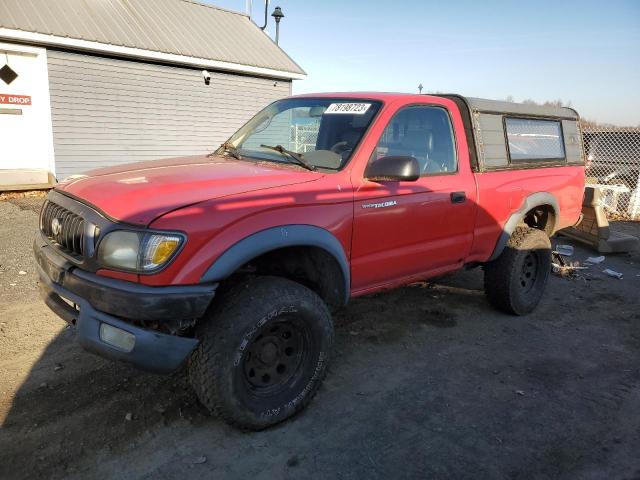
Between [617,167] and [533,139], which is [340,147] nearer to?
[533,139]

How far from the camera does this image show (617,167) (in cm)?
991

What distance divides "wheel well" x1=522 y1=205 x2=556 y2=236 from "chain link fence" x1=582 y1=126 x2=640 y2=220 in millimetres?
5399

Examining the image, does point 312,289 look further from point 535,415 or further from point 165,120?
point 165,120

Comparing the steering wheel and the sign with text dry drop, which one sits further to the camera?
the sign with text dry drop

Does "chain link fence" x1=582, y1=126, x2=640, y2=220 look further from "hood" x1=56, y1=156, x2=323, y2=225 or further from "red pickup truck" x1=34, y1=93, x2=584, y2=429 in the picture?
"hood" x1=56, y1=156, x2=323, y2=225

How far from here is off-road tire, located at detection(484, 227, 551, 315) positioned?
14.7ft

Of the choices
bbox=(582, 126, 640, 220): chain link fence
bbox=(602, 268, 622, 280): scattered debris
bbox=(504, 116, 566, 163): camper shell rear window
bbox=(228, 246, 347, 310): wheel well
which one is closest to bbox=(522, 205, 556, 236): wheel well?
bbox=(504, 116, 566, 163): camper shell rear window

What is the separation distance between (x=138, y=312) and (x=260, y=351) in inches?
30.8

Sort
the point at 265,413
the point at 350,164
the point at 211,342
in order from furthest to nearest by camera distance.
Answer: the point at 350,164
the point at 265,413
the point at 211,342

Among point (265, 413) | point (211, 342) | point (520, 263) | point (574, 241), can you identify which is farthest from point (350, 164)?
point (574, 241)

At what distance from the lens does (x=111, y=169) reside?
3316mm

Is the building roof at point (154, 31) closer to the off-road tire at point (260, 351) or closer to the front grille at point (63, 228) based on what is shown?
the front grille at point (63, 228)

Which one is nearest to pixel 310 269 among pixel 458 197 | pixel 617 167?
pixel 458 197

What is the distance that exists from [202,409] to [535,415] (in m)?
2.09
